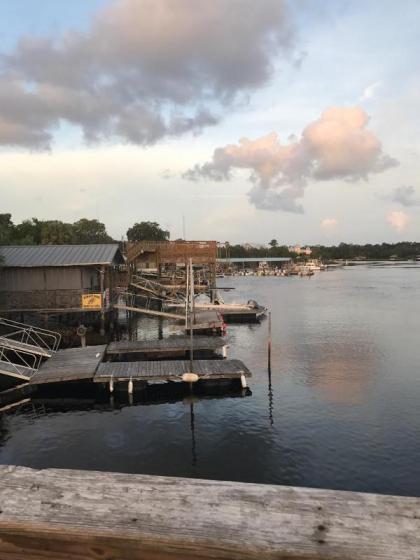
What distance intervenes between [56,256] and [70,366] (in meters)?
15.0

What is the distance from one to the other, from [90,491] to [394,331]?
150ft

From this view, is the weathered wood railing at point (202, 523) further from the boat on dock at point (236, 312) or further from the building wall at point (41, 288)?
the boat on dock at point (236, 312)

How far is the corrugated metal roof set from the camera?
119 ft

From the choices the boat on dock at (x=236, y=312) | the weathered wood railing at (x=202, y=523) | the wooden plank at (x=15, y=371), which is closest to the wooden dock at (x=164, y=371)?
the wooden plank at (x=15, y=371)

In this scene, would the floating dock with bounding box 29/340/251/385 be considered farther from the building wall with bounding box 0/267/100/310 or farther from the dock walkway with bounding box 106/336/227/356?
the building wall with bounding box 0/267/100/310

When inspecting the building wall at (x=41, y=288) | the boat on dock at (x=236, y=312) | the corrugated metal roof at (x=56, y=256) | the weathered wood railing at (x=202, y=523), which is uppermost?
the corrugated metal roof at (x=56, y=256)

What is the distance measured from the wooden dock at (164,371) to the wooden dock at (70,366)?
0.65m

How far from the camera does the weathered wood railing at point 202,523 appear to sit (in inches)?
70.9

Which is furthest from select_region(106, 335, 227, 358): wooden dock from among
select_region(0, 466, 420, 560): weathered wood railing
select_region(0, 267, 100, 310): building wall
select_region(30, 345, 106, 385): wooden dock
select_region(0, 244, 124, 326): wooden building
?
select_region(0, 466, 420, 560): weathered wood railing

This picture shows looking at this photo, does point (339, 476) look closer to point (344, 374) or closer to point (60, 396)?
point (344, 374)

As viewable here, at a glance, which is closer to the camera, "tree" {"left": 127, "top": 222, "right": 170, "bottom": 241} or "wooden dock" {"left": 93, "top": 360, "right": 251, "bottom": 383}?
"wooden dock" {"left": 93, "top": 360, "right": 251, "bottom": 383}

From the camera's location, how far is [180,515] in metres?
1.93

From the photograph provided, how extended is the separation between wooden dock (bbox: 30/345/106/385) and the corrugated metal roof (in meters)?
9.96

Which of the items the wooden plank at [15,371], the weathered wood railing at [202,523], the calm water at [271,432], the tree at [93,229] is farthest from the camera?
the tree at [93,229]
